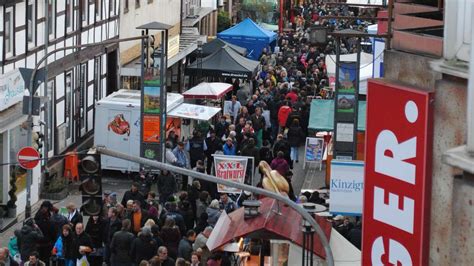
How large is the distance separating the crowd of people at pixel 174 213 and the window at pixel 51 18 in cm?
357

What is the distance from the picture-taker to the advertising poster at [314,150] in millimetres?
32469

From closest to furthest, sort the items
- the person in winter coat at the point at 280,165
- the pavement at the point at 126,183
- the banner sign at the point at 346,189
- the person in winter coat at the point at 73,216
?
1. the person in winter coat at the point at 73,216
2. the banner sign at the point at 346,189
3. the person in winter coat at the point at 280,165
4. the pavement at the point at 126,183

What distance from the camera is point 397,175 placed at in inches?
371

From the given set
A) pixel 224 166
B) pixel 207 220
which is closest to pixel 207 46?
pixel 224 166

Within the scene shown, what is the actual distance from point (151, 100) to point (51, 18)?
3.34 metres

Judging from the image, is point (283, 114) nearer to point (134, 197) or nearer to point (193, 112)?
point (193, 112)

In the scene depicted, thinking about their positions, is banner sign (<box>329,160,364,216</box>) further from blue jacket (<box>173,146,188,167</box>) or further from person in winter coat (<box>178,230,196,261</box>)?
blue jacket (<box>173,146,188,167</box>)

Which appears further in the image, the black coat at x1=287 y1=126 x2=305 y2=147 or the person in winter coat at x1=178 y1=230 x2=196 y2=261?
the black coat at x1=287 y1=126 x2=305 y2=147

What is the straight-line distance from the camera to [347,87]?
27.3 metres

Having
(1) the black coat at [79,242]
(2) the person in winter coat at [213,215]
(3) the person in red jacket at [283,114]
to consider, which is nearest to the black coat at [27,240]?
(1) the black coat at [79,242]

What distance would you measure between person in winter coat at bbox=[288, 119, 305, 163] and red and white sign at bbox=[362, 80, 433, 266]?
22.5m

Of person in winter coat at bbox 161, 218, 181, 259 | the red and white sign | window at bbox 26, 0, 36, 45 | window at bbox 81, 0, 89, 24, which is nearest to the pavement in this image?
window at bbox 26, 0, 36, 45

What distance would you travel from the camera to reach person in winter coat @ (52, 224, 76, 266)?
67.7 ft

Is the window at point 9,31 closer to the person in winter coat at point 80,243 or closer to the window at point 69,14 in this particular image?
the window at point 69,14
